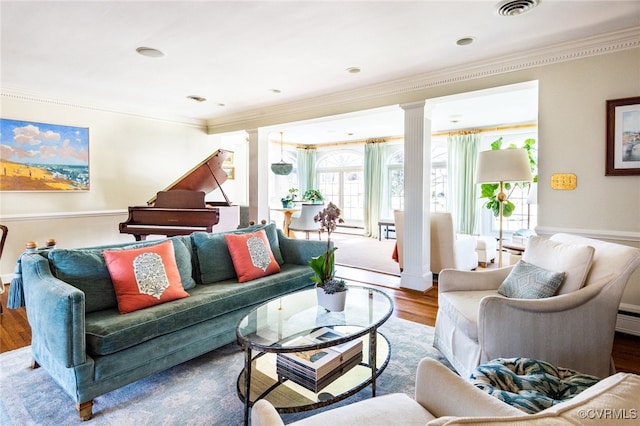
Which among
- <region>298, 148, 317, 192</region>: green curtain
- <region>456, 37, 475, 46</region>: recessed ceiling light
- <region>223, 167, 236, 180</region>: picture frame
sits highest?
<region>456, 37, 475, 46</region>: recessed ceiling light

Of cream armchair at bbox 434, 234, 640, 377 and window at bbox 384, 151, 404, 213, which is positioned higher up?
window at bbox 384, 151, 404, 213

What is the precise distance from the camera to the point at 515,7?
8.20ft

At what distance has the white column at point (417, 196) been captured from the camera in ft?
13.8

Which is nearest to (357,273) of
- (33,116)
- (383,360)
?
(383,360)

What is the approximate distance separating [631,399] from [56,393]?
2.74 meters

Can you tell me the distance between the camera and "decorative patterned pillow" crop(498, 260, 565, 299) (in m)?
2.06

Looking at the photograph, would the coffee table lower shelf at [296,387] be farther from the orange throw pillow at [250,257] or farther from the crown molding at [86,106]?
the crown molding at [86,106]

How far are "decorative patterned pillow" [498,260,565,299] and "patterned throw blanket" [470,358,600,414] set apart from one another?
63 cm

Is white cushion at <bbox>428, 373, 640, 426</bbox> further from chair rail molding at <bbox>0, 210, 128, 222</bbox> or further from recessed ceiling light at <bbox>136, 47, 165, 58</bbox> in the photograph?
chair rail molding at <bbox>0, 210, 128, 222</bbox>

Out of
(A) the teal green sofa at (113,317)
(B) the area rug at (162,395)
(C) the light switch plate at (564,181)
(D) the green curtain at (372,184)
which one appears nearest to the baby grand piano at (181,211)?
(A) the teal green sofa at (113,317)

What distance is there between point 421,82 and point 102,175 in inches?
186

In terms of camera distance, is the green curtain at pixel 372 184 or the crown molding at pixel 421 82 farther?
the green curtain at pixel 372 184

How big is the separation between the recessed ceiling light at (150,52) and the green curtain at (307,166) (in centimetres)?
705

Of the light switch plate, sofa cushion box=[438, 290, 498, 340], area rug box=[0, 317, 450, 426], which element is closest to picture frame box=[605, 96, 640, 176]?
the light switch plate
